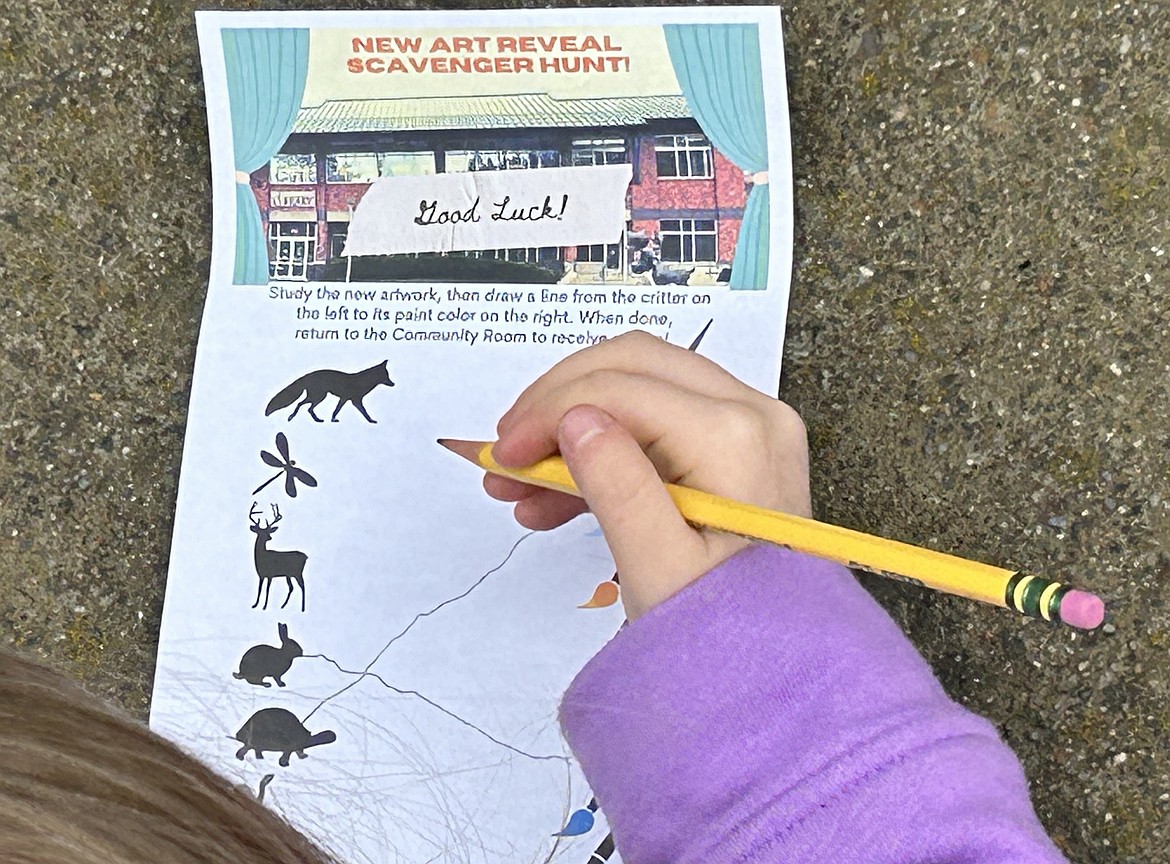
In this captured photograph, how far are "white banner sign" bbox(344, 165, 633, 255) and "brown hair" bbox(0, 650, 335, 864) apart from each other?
0.28 m

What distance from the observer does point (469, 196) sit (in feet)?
1.67

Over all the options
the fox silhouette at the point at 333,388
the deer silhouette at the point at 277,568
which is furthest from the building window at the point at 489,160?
the deer silhouette at the point at 277,568

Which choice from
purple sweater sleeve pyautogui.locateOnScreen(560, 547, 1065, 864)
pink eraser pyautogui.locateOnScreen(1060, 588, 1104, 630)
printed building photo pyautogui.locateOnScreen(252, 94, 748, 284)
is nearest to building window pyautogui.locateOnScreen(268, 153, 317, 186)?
printed building photo pyautogui.locateOnScreen(252, 94, 748, 284)

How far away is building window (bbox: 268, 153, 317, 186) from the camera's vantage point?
516 millimetres

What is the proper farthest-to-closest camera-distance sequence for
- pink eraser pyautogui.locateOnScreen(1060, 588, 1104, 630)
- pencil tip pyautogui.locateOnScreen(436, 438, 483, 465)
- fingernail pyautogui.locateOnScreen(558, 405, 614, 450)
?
pencil tip pyautogui.locateOnScreen(436, 438, 483, 465), fingernail pyautogui.locateOnScreen(558, 405, 614, 450), pink eraser pyautogui.locateOnScreen(1060, 588, 1104, 630)

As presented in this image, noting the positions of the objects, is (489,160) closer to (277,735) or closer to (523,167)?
(523,167)

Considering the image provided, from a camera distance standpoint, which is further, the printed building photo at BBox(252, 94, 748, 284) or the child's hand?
the printed building photo at BBox(252, 94, 748, 284)

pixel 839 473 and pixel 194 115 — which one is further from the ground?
pixel 194 115

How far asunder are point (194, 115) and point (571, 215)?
0.72ft

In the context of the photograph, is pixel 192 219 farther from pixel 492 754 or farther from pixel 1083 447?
pixel 1083 447

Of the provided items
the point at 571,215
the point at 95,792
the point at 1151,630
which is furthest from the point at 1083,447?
the point at 95,792

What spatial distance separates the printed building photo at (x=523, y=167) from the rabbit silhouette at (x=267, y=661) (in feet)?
0.67

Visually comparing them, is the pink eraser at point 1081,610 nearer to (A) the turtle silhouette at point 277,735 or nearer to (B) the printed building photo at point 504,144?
(B) the printed building photo at point 504,144

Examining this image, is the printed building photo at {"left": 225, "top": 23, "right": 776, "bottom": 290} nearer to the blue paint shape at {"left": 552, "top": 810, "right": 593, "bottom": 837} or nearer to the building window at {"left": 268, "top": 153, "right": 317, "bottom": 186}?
the building window at {"left": 268, "top": 153, "right": 317, "bottom": 186}
